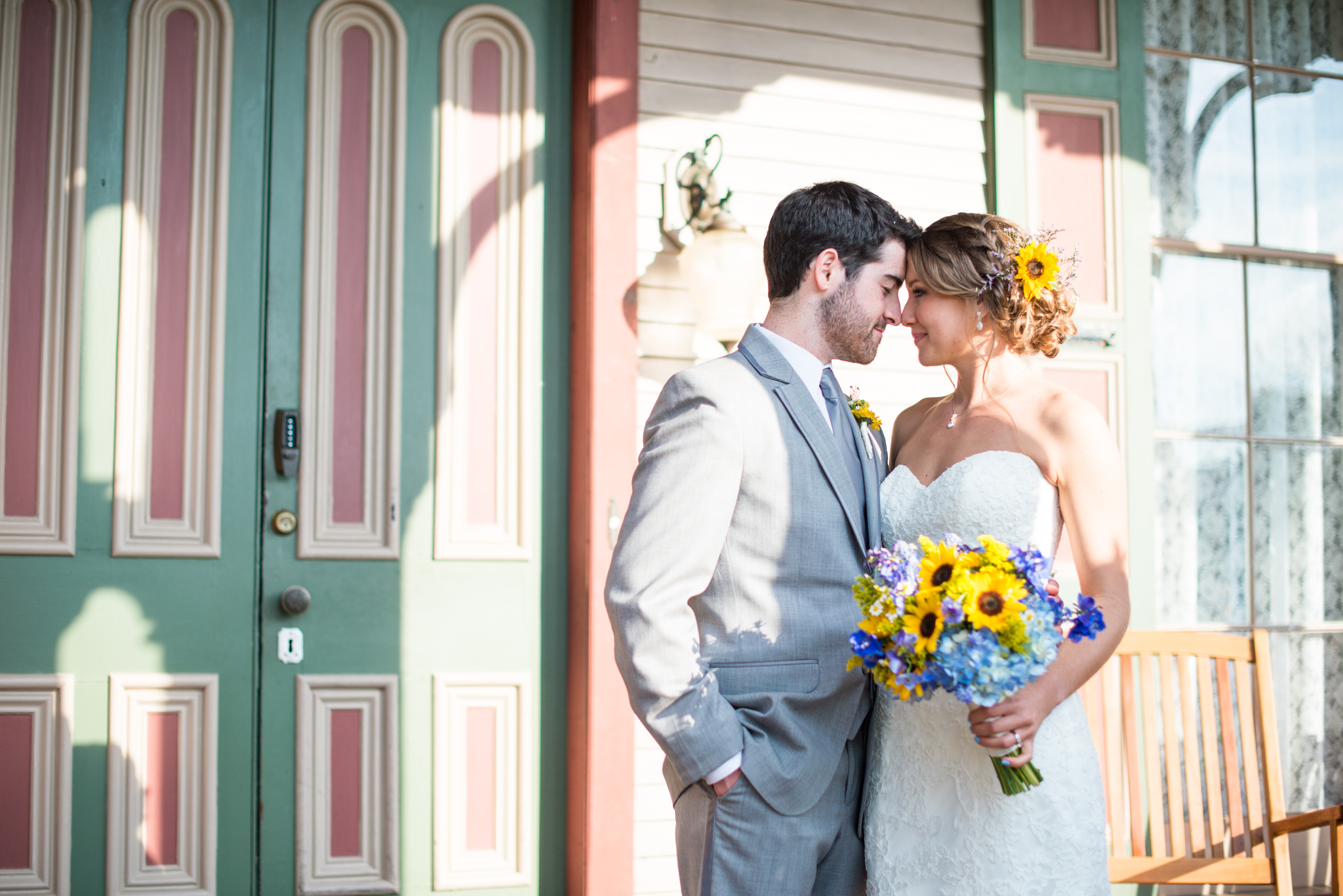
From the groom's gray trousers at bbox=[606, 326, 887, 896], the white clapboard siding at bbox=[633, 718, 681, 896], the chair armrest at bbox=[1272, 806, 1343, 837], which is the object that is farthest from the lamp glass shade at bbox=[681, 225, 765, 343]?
the chair armrest at bbox=[1272, 806, 1343, 837]

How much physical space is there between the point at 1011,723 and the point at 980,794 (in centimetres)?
26

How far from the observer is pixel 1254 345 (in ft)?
12.7

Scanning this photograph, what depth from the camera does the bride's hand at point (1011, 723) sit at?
5.84 feet

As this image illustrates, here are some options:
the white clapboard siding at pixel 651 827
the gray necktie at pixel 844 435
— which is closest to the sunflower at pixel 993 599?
the gray necktie at pixel 844 435

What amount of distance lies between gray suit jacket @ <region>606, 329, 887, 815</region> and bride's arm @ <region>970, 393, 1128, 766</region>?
37cm

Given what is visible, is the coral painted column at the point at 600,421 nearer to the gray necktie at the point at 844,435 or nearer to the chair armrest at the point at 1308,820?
the gray necktie at the point at 844,435

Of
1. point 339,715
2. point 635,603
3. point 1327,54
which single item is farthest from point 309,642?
point 1327,54

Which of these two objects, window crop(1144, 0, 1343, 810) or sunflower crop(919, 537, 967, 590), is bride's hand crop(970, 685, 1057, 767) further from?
window crop(1144, 0, 1343, 810)

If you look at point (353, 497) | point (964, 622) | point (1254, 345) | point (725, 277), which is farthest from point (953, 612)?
point (1254, 345)

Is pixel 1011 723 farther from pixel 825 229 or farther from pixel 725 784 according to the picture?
pixel 825 229

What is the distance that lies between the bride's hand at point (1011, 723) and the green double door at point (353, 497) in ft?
5.47

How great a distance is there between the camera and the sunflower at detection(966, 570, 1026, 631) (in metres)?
1.63

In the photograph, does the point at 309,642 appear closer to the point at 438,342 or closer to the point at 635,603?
the point at 438,342

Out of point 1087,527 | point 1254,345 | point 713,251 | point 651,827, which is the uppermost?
point 713,251
